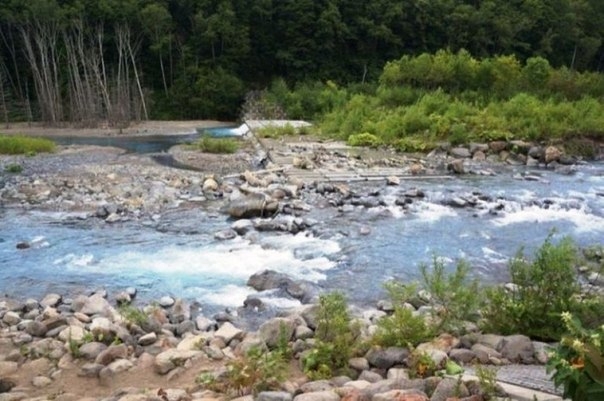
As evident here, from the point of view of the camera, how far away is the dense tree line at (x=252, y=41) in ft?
127

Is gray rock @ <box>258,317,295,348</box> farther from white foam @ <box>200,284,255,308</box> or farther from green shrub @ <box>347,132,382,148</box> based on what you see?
green shrub @ <box>347,132,382,148</box>

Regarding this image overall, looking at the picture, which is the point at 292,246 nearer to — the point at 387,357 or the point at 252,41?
the point at 387,357

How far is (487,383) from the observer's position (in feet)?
12.6

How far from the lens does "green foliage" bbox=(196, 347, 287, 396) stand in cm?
432

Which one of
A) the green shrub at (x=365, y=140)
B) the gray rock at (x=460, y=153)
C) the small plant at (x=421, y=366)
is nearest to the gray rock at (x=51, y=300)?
the small plant at (x=421, y=366)

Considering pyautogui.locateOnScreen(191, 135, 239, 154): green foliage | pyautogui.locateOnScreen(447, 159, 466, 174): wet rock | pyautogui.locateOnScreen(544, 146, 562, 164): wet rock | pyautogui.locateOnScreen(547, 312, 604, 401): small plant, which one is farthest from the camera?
pyautogui.locateOnScreen(191, 135, 239, 154): green foliage

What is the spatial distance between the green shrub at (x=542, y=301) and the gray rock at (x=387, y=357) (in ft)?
3.11

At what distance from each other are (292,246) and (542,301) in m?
4.85

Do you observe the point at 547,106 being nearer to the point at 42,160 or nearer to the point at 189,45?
the point at 42,160

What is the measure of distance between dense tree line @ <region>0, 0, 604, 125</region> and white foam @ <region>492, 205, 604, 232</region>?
28875mm

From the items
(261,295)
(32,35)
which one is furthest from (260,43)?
(261,295)

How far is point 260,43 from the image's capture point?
43938 millimetres

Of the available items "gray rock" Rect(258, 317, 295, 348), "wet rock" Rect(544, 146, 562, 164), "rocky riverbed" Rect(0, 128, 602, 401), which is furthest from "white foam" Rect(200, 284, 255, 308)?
"wet rock" Rect(544, 146, 562, 164)

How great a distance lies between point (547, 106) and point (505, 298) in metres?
17.1
